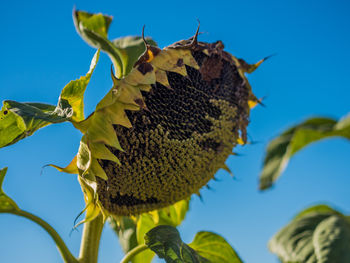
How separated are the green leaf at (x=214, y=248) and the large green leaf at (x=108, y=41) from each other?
973 millimetres

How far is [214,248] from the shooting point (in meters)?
2.11

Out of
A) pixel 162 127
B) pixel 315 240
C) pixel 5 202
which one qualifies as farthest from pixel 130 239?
pixel 315 240

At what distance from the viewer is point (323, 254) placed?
1.08 metres

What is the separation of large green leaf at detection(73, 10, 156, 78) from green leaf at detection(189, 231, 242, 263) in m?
0.97

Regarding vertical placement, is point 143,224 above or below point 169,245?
above

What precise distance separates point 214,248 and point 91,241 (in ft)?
2.02

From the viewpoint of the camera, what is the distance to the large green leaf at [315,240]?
106cm

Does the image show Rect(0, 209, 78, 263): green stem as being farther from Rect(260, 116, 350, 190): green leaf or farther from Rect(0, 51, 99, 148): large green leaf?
Rect(260, 116, 350, 190): green leaf

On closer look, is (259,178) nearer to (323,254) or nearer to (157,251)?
(323,254)

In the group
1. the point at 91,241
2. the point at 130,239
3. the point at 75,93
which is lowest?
the point at 91,241

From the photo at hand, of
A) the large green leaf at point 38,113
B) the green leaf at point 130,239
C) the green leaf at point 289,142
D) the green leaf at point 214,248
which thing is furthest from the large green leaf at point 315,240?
the green leaf at point 130,239

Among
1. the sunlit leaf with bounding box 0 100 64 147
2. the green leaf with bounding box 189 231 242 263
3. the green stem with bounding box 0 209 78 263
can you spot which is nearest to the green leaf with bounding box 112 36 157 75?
the sunlit leaf with bounding box 0 100 64 147

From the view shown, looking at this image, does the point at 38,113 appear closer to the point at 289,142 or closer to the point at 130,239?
the point at 289,142

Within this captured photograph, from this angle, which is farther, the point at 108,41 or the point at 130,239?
the point at 130,239
